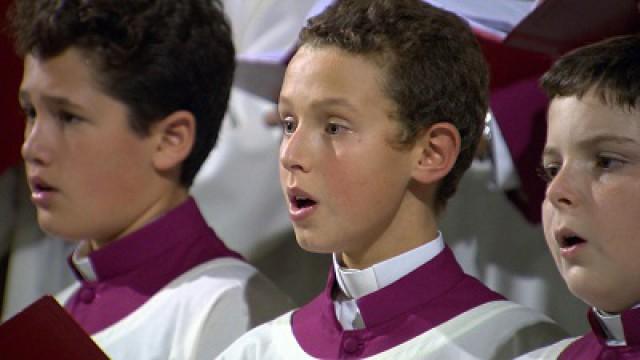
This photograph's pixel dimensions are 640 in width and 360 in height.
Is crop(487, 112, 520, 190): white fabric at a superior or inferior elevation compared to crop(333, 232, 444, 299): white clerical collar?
inferior

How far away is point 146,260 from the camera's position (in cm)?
171

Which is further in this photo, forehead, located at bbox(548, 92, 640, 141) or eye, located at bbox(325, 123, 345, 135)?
eye, located at bbox(325, 123, 345, 135)

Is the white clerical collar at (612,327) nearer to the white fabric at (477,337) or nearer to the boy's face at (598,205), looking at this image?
the boy's face at (598,205)

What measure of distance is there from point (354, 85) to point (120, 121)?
426mm

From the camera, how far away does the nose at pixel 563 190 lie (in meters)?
1.21

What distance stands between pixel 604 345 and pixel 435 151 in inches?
11.2

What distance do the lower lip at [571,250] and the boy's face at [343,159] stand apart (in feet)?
0.73

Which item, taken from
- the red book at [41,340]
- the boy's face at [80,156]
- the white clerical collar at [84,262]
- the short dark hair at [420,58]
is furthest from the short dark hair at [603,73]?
the white clerical collar at [84,262]

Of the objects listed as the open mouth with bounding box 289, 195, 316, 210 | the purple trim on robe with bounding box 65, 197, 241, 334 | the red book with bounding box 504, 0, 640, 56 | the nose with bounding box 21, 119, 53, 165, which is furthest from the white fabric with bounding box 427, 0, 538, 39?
the nose with bounding box 21, 119, 53, 165

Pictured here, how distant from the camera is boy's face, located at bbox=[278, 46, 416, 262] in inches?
53.7

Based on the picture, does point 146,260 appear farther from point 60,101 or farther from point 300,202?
point 300,202

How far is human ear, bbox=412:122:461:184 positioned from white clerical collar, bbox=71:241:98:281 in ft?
1.79

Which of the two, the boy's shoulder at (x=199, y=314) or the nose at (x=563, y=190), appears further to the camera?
the boy's shoulder at (x=199, y=314)

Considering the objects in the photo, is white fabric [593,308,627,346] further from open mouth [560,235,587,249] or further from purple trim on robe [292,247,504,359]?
purple trim on robe [292,247,504,359]
